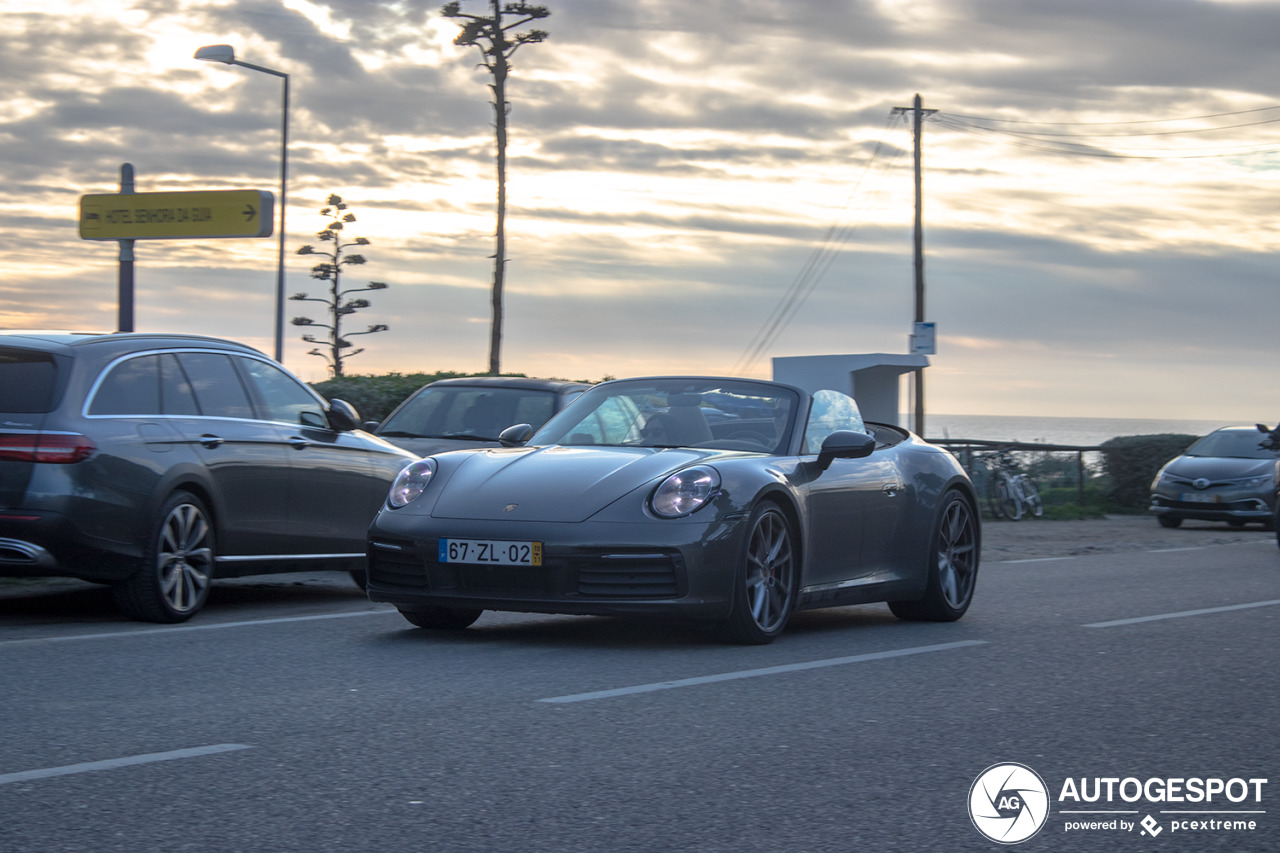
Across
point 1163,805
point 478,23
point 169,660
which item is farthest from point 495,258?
point 1163,805

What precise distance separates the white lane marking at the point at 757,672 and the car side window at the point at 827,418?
1.22 meters

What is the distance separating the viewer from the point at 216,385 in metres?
9.54

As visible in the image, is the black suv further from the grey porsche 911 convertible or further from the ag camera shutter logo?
the ag camera shutter logo

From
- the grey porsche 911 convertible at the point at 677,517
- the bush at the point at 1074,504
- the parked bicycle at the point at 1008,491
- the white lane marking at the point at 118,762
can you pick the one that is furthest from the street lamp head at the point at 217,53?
the white lane marking at the point at 118,762

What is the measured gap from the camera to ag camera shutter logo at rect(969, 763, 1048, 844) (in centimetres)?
434

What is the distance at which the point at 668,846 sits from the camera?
4.03 m

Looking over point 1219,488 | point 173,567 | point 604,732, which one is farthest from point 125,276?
point 1219,488

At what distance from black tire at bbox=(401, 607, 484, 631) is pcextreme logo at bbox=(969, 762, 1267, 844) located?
12.1ft

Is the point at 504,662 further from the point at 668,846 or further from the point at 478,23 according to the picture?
the point at 478,23

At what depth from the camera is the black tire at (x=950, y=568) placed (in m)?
9.27

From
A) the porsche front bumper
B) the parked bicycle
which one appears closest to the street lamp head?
the parked bicycle

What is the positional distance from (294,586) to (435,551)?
14.6 ft

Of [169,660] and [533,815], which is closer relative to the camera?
[533,815]

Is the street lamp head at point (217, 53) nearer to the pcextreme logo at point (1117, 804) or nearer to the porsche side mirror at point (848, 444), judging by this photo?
the porsche side mirror at point (848, 444)
